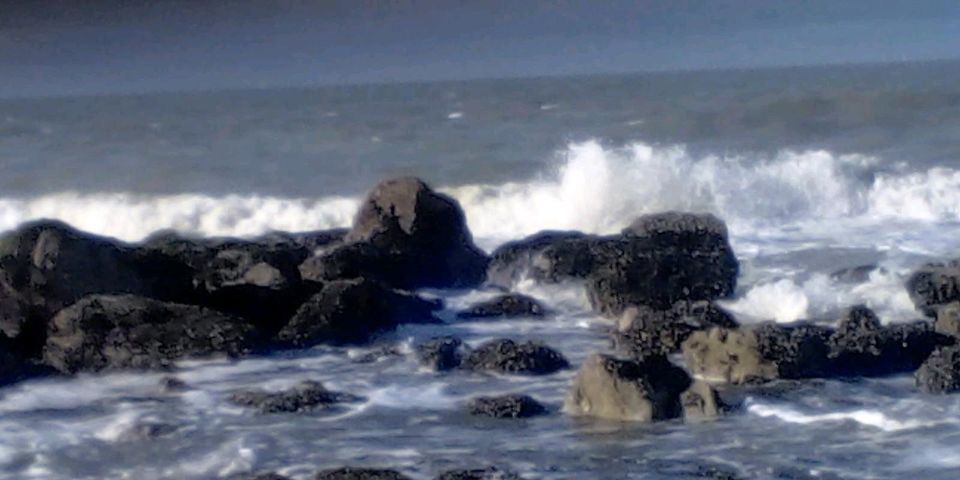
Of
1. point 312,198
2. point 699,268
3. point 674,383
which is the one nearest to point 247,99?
point 312,198

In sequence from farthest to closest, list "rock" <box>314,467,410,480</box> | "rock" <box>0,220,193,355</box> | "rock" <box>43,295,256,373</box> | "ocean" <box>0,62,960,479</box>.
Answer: "rock" <box>0,220,193,355</box>
"rock" <box>43,295,256,373</box>
"ocean" <box>0,62,960,479</box>
"rock" <box>314,467,410,480</box>

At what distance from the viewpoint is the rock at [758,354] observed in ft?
35.4

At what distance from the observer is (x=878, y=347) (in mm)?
11188

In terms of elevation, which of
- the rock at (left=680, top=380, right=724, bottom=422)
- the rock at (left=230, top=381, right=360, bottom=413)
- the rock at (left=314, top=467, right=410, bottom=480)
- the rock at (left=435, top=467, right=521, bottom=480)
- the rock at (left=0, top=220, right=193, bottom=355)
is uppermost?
the rock at (left=0, top=220, right=193, bottom=355)

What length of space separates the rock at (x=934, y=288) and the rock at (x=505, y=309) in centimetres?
289

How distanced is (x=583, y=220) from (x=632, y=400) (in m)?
12.0

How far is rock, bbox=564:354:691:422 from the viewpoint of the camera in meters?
9.79

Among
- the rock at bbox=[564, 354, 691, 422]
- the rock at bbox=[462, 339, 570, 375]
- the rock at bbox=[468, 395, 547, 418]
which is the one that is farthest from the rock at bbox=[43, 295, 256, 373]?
the rock at bbox=[564, 354, 691, 422]

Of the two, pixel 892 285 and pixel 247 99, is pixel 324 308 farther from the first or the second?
pixel 247 99

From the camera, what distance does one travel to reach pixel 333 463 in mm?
9125

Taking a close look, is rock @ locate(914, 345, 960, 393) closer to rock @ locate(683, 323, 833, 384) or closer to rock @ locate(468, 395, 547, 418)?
rock @ locate(683, 323, 833, 384)

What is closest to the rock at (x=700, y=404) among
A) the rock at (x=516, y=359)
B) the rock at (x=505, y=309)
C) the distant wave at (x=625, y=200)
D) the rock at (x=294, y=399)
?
the rock at (x=516, y=359)

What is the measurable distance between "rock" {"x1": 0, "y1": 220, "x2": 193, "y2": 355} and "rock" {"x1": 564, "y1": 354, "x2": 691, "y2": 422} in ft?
14.4

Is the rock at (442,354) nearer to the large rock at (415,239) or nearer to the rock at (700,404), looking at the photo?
the rock at (700,404)
